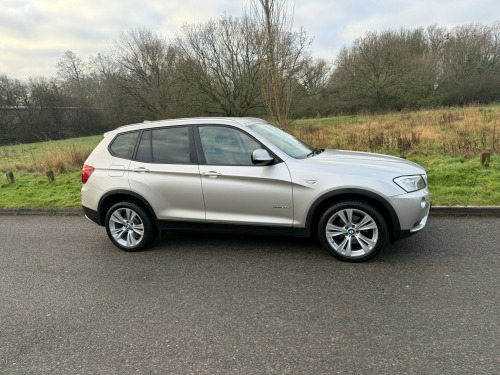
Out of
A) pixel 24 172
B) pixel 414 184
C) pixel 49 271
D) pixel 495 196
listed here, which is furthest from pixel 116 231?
pixel 24 172

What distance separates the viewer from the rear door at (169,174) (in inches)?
175

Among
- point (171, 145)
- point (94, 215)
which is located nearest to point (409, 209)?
point (171, 145)

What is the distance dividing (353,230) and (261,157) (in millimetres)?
1386

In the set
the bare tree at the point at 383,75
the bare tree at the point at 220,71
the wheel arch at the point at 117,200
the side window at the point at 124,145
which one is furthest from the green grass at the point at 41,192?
the bare tree at the point at 383,75

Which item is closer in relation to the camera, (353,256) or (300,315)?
(300,315)

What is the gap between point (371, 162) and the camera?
4.16 meters

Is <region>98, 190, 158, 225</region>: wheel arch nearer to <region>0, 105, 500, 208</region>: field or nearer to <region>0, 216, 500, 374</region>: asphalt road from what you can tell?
<region>0, 216, 500, 374</region>: asphalt road

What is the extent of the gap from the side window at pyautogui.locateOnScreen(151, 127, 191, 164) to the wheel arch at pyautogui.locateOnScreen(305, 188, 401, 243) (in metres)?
1.77

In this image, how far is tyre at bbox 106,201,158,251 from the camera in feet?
15.6

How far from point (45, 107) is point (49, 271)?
172 ft

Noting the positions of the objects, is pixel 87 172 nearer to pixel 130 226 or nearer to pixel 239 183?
pixel 130 226

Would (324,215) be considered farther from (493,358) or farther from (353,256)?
(493,358)

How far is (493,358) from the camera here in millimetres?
2342

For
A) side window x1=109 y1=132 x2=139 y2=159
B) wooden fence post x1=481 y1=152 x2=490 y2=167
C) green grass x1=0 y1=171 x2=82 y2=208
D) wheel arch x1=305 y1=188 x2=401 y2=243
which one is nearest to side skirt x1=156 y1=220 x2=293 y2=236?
wheel arch x1=305 y1=188 x2=401 y2=243
